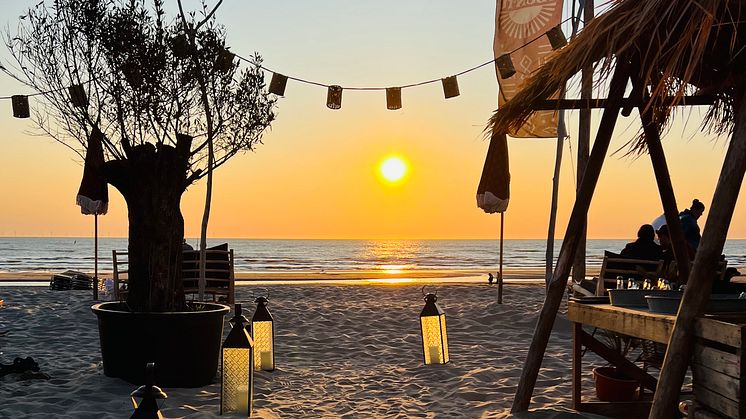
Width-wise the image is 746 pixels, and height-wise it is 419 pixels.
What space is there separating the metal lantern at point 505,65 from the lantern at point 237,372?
6.51 metres

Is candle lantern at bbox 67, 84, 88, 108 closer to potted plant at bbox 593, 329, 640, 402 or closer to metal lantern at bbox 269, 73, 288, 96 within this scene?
metal lantern at bbox 269, 73, 288, 96

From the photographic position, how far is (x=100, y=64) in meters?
6.14

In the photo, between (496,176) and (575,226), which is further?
(496,176)

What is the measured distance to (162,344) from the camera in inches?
217

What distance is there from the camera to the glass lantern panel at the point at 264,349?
20.4 feet

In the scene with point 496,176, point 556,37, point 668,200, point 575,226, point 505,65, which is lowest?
point 575,226

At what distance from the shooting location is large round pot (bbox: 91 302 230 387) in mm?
5496

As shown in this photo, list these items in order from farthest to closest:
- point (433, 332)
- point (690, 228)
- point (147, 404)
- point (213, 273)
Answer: point (213, 273), point (690, 228), point (433, 332), point (147, 404)

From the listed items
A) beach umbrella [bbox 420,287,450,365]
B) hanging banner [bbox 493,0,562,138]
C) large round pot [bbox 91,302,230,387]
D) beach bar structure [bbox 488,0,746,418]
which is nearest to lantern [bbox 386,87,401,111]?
hanging banner [bbox 493,0,562,138]

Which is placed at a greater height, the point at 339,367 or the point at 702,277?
the point at 702,277

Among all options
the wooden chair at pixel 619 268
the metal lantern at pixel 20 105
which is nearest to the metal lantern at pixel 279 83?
the metal lantern at pixel 20 105

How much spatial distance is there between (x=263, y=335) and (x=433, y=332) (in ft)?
5.19

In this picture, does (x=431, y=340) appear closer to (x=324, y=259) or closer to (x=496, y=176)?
(x=496, y=176)

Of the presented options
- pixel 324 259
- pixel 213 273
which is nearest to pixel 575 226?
pixel 213 273
